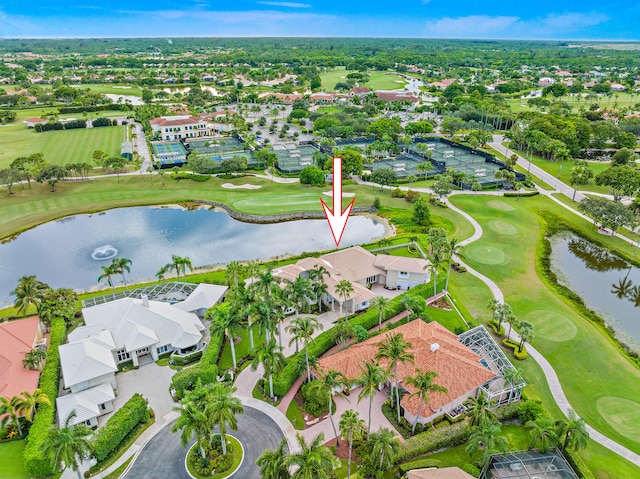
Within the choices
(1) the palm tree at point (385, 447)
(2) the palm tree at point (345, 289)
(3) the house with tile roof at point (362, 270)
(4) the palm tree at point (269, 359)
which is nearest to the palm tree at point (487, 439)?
(1) the palm tree at point (385, 447)

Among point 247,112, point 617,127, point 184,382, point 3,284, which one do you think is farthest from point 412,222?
point 247,112

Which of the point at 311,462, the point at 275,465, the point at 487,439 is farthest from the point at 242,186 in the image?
the point at 487,439

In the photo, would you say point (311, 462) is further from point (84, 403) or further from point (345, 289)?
point (345, 289)

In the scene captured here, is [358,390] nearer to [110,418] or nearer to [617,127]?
[110,418]

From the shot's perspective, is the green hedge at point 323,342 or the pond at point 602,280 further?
the pond at point 602,280

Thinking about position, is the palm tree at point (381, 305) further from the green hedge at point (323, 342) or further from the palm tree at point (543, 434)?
the palm tree at point (543, 434)
